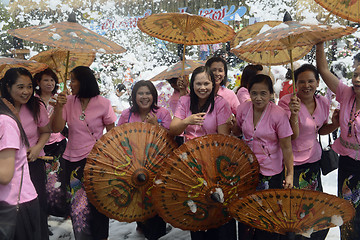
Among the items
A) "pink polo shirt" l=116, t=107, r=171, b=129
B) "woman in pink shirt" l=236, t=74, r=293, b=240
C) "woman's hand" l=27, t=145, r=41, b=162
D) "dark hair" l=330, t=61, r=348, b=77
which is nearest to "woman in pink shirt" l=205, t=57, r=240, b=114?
"pink polo shirt" l=116, t=107, r=171, b=129

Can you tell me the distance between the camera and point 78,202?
3.18 metres

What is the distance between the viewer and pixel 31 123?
2.94 m

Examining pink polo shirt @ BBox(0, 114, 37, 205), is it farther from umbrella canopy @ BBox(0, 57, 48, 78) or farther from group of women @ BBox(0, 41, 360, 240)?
umbrella canopy @ BBox(0, 57, 48, 78)

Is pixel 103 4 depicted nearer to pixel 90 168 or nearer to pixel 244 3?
pixel 244 3

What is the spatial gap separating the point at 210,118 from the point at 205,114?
7cm

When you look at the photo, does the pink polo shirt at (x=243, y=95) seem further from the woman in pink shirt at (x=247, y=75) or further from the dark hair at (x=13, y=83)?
the dark hair at (x=13, y=83)

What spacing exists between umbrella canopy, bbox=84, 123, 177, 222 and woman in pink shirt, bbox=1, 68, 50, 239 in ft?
1.62

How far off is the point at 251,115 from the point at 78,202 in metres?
1.80

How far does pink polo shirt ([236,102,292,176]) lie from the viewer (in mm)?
2660

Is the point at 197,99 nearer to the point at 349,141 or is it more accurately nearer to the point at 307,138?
the point at 307,138

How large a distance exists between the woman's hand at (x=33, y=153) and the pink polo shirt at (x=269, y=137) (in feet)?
5.94

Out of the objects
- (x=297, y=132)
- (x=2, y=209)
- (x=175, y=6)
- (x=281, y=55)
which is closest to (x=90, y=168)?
(x=2, y=209)

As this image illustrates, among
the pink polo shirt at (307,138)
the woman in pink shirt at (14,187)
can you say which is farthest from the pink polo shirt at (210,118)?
the woman in pink shirt at (14,187)

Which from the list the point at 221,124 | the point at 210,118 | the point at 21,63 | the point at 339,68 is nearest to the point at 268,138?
the point at 221,124
